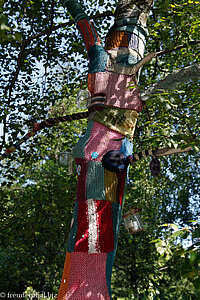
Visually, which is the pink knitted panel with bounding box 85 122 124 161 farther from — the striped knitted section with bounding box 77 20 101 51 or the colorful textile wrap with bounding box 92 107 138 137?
the striped knitted section with bounding box 77 20 101 51

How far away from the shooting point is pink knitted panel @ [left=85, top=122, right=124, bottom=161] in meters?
3.63

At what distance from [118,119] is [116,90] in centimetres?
35

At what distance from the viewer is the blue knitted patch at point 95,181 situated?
3.50m

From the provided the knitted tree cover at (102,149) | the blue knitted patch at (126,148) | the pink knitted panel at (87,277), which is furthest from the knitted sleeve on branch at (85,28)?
the pink knitted panel at (87,277)

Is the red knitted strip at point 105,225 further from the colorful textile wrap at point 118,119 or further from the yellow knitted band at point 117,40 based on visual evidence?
the yellow knitted band at point 117,40

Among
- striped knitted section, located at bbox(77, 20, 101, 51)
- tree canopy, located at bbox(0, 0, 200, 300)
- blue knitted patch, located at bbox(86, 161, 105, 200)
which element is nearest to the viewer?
blue knitted patch, located at bbox(86, 161, 105, 200)

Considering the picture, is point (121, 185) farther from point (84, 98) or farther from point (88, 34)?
point (88, 34)

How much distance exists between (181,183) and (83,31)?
15321 millimetres

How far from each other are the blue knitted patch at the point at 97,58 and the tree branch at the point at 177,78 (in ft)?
2.11

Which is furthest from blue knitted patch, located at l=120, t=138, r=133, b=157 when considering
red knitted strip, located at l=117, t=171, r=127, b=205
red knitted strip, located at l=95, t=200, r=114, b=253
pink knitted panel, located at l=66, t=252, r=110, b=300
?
pink knitted panel, located at l=66, t=252, r=110, b=300

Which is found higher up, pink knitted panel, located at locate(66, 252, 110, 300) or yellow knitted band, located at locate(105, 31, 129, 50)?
yellow knitted band, located at locate(105, 31, 129, 50)

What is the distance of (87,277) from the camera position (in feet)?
10.3

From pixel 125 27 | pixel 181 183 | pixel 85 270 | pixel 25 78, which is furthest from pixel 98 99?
pixel 181 183

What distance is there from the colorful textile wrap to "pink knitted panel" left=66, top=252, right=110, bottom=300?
1360mm
